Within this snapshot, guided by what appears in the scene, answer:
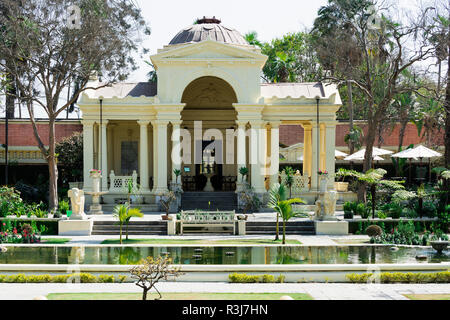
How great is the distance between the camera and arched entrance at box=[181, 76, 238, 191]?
36094mm

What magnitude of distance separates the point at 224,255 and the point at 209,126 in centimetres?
1915

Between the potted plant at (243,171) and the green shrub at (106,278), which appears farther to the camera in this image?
the potted plant at (243,171)

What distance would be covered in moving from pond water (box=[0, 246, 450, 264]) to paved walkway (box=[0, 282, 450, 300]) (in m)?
2.19

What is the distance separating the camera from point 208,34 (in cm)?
3266

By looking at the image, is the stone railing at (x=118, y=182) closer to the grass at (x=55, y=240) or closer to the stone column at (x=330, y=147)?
the grass at (x=55, y=240)

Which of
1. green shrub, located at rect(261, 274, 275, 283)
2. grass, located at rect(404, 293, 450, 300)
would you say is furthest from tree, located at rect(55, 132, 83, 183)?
grass, located at rect(404, 293, 450, 300)

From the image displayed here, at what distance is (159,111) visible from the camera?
3038 centimetres

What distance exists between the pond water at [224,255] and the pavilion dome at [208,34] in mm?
16333

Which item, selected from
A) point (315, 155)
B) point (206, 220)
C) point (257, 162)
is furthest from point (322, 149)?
point (206, 220)

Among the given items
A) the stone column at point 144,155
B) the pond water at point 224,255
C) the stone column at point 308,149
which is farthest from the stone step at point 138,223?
the stone column at point 308,149

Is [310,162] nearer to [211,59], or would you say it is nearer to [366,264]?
[211,59]

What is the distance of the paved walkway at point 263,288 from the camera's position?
13117 millimetres

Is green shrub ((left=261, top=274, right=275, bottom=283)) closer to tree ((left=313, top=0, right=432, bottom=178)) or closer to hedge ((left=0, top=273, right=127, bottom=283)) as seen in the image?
hedge ((left=0, top=273, right=127, bottom=283))

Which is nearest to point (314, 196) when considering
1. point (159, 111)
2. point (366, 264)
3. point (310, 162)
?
point (310, 162)
